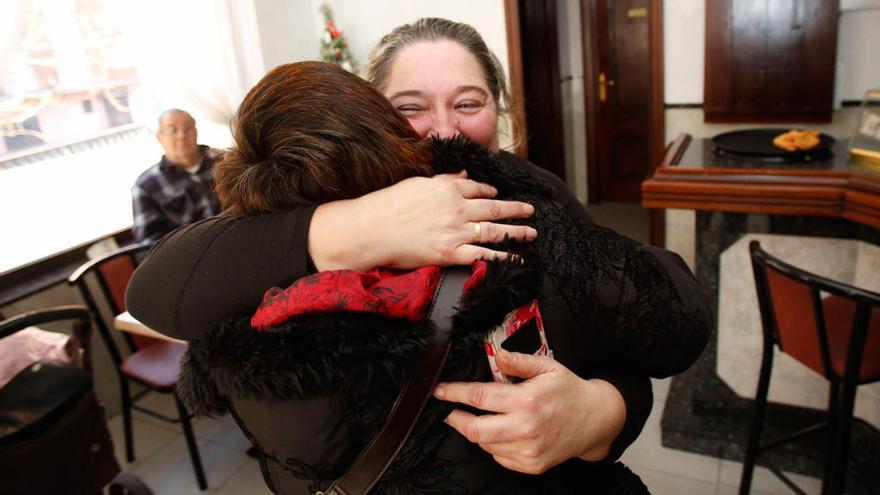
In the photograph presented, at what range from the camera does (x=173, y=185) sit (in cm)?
355

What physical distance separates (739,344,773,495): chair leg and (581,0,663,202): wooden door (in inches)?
151

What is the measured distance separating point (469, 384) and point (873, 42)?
3.58 meters

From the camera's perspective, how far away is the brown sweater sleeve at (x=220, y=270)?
809 millimetres

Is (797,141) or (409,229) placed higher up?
(409,229)

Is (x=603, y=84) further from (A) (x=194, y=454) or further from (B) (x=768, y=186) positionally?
(A) (x=194, y=454)

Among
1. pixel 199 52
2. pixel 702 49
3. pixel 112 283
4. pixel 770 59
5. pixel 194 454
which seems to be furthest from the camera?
pixel 199 52

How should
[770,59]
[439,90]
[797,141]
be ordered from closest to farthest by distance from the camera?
1. [439,90]
2. [797,141]
3. [770,59]

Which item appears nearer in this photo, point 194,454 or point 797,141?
point 797,141

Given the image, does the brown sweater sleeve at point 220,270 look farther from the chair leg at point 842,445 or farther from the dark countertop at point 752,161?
the dark countertop at point 752,161

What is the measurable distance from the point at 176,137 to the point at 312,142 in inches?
124

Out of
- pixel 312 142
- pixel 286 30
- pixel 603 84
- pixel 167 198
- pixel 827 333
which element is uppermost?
pixel 286 30

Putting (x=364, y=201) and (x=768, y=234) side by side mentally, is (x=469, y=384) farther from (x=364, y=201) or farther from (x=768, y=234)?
(x=768, y=234)

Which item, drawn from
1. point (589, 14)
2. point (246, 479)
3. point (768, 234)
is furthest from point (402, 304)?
point (589, 14)

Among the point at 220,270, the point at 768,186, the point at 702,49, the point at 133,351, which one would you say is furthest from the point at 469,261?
the point at 702,49
